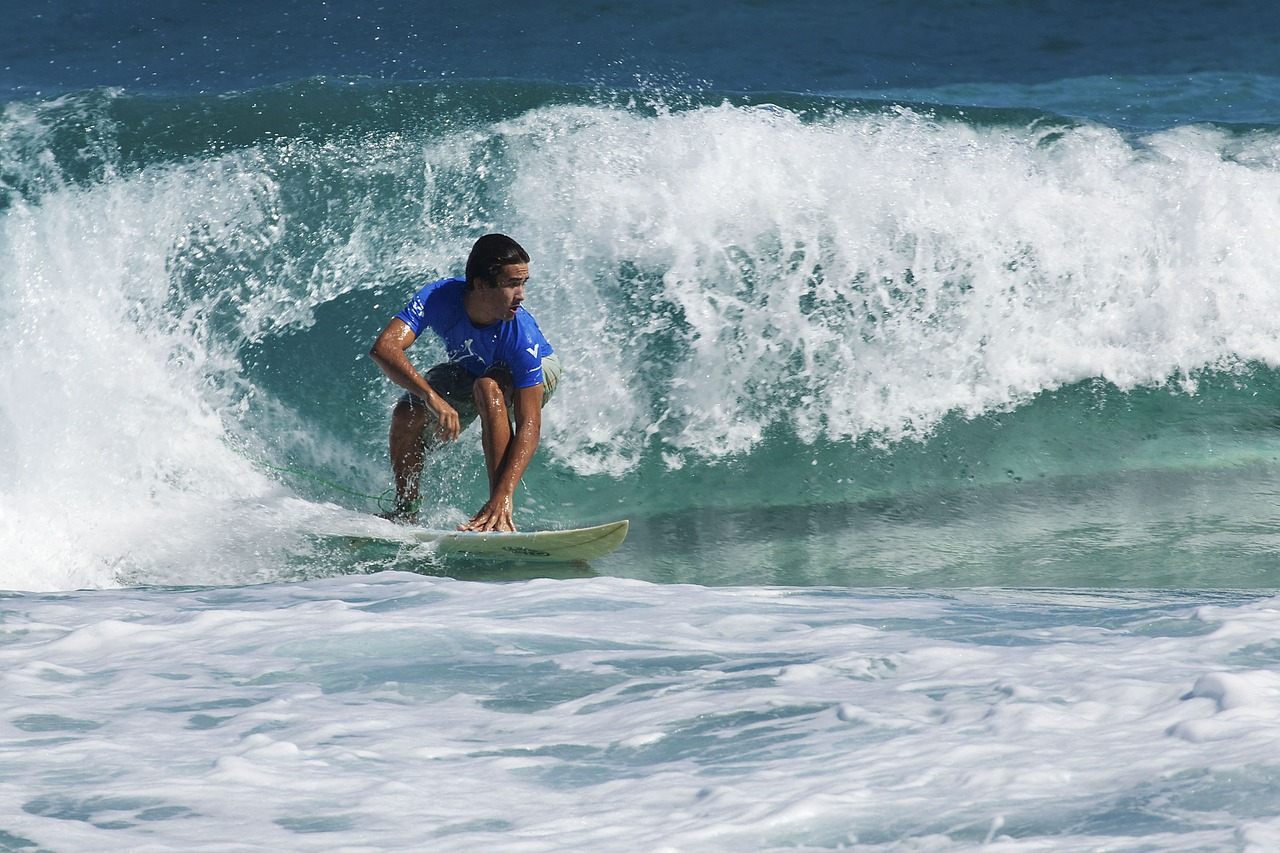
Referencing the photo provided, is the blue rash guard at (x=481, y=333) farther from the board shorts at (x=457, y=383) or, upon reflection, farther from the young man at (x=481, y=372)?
Answer: the board shorts at (x=457, y=383)

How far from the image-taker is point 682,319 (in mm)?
6938

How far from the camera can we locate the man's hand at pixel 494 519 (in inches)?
203

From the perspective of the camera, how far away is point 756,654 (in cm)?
356

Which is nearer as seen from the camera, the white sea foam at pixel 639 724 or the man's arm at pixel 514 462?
the white sea foam at pixel 639 724

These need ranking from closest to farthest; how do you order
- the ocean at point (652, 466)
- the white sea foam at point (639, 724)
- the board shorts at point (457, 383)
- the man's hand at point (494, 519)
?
1. the white sea foam at point (639, 724)
2. the ocean at point (652, 466)
3. the man's hand at point (494, 519)
4. the board shorts at point (457, 383)

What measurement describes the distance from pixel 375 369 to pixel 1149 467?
4.06 metres

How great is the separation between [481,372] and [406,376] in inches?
16.7

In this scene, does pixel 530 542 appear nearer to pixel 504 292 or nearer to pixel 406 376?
pixel 406 376

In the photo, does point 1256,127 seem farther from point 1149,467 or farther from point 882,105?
point 1149,467

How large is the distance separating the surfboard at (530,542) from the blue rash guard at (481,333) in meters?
0.67

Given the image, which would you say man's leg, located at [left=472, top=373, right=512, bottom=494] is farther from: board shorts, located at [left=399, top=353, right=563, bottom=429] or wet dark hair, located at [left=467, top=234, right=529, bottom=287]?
wet dark hair, located at [left=467, top=234, right=529, bottom=287]

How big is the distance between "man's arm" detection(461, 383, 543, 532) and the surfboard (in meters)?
0.12

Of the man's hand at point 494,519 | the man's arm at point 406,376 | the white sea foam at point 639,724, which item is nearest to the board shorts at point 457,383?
the man's arm at point 406,376

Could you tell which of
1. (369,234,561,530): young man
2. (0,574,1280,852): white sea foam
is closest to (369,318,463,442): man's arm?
(369,234,561,530): young man
